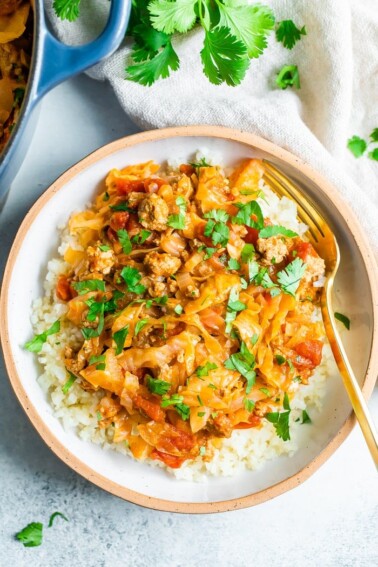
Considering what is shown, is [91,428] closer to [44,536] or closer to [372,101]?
[44,536]

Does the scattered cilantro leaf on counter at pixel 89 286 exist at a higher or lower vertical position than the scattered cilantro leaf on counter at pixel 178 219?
lower

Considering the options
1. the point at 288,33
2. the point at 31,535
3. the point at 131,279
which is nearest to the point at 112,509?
the point at 31,535

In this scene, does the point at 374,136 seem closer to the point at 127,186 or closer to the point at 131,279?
the point at 127,186

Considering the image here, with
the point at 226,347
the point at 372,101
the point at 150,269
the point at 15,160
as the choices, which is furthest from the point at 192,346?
the point at 372,101

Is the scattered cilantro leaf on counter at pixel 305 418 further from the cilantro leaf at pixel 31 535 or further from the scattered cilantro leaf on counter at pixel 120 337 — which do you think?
the cilantro leaf at pixel 31 535

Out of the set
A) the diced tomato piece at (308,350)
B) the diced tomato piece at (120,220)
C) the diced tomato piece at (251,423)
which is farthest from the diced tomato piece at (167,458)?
the diced tomato piece at (120,220)

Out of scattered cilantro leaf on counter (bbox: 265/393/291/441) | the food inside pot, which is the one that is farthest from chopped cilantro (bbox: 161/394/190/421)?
the food inside pot
